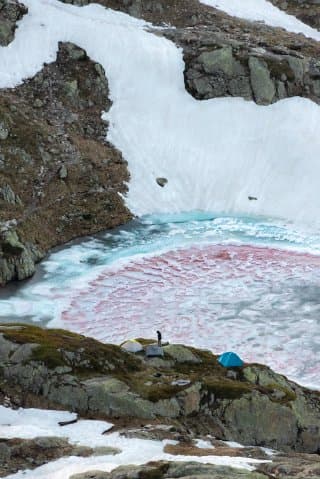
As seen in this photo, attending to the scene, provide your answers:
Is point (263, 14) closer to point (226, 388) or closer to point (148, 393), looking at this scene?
point (226, 388)

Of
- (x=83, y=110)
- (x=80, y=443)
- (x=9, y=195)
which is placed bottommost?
(x=80, y=443)

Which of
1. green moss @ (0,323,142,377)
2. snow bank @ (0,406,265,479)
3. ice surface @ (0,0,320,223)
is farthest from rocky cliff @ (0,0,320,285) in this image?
snow bank @ (0,406,265,479)

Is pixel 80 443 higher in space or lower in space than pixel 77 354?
lower

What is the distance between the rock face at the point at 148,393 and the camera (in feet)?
74.4

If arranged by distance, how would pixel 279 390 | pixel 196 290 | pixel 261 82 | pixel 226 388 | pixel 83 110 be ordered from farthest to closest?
pixel 261 82 < pixel 83 110 < pixel 196 290 < pixel 279 390 < pixel 226 388

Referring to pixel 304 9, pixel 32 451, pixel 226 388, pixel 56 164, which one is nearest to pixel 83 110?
pixel 56 164

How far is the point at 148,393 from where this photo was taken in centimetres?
2328

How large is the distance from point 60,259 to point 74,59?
88.0ft

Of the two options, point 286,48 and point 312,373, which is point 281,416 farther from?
point 286,48

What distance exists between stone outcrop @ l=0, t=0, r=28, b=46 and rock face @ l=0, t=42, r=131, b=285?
5.26 m

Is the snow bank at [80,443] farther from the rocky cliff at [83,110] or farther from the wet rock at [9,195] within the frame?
the wet rock at [9,195]

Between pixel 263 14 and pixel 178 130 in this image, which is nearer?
pixel 178 130

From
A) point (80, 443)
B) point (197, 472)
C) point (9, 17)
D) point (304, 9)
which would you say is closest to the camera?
point (197, 472)

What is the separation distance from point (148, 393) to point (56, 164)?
33.8 meters
